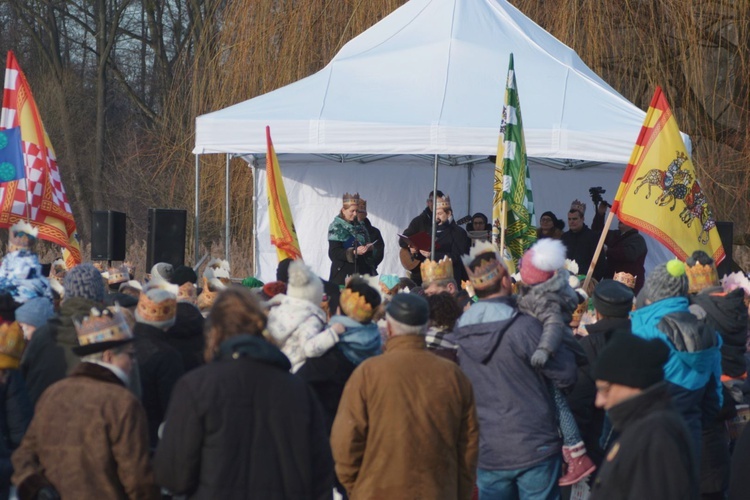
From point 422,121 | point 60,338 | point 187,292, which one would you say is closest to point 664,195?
point 422,121

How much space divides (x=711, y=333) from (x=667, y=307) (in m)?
0.24

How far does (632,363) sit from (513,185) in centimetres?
541

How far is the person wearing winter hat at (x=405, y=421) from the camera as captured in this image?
4.36 m

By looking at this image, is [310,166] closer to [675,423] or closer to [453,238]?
[453,238]

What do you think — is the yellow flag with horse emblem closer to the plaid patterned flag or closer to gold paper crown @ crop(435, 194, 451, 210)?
the plaid patterned flag

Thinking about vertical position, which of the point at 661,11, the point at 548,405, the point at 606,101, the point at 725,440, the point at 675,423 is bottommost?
the point at 725,440

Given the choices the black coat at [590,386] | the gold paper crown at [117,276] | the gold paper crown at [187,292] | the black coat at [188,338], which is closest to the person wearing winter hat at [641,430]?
the black coat at [590,386]

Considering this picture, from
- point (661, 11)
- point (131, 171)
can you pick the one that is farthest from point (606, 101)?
point (131, 171)

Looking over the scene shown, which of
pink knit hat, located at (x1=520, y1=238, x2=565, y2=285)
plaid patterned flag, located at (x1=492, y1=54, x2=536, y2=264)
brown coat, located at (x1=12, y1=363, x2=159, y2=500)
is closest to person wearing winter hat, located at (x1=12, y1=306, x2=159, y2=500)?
brown coat, located at (x1=12, y1=363, x2=159, y2=500)

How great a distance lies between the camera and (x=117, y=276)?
848cm

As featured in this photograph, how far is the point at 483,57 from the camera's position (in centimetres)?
1204

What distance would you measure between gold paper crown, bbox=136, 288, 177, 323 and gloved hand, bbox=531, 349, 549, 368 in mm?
1707

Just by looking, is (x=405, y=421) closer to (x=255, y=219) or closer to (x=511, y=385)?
(x=511, y=385)

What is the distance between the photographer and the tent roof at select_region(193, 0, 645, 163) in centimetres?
1070
